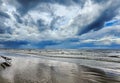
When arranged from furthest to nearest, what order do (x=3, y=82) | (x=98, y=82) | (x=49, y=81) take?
(x=98, y=82) → (x=49, y=81) → (x=3, y=82)

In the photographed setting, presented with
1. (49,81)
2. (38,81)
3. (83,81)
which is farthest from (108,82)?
(38,81)

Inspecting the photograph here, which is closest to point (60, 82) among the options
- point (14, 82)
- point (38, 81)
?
point (38, 81)

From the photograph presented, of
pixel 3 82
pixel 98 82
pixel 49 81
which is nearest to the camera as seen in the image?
pixel 3 82

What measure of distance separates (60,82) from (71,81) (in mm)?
759

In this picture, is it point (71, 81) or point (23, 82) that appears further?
point (71, 81)

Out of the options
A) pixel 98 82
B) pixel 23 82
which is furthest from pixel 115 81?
pixel 23 82

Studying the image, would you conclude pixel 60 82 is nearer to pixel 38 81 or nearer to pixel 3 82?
pixel 38 81

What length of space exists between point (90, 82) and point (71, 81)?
1151 mm

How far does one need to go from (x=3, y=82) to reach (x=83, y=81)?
457cm

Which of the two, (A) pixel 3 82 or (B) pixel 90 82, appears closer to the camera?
(A) pixel 3 82

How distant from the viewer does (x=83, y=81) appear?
9.42 metres

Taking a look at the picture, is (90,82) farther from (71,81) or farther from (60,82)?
(60,82)

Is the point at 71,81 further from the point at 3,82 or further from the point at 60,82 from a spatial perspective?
the point at 3,82

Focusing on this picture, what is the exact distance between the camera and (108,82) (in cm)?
958
